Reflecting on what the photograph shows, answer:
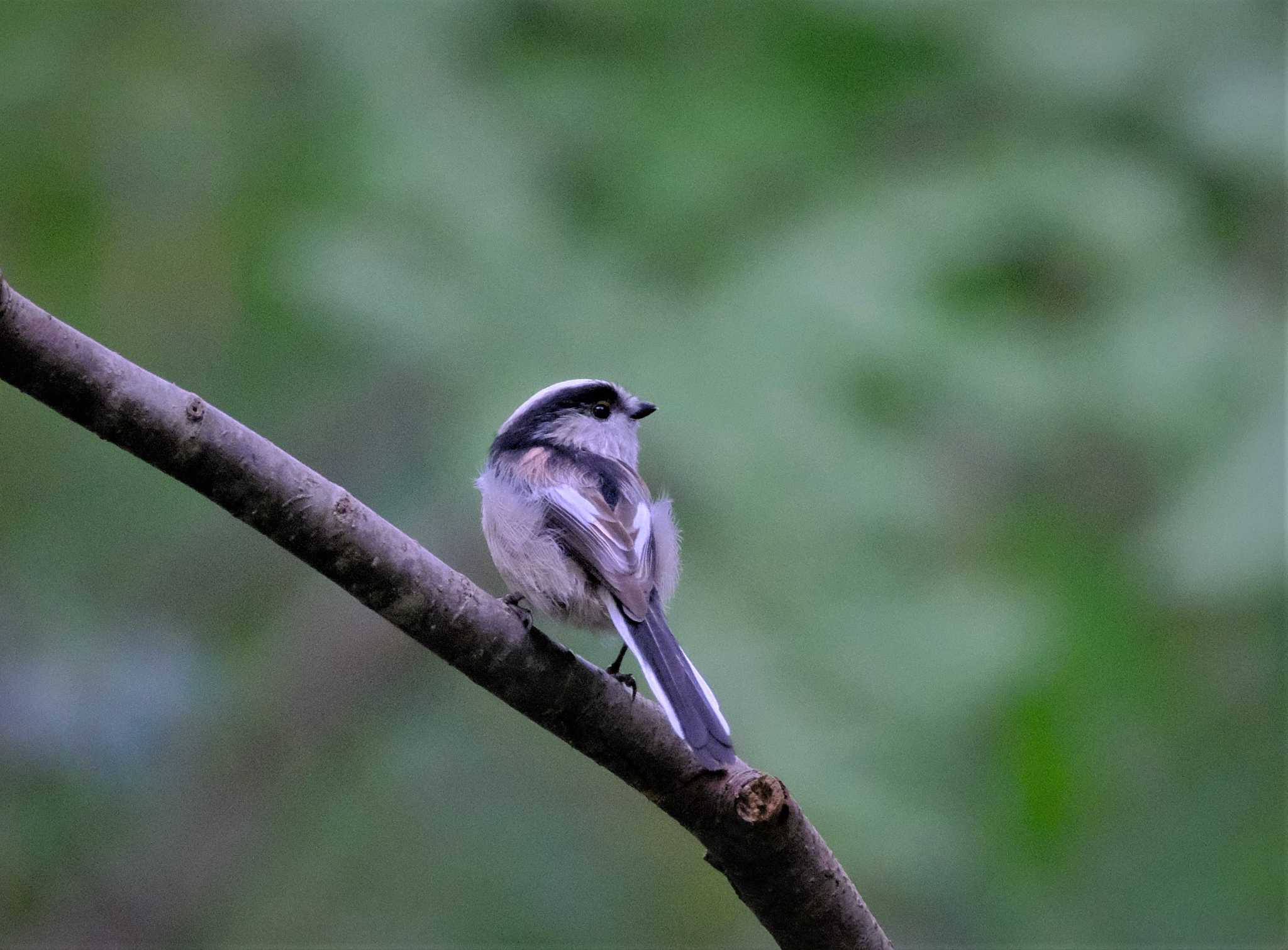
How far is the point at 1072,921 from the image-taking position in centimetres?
514

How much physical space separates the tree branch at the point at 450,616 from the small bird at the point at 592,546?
0.40 feet

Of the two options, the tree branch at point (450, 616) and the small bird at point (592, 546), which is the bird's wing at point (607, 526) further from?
the tree branch at point (450, 616)

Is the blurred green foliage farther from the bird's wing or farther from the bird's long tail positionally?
the bird's long tail

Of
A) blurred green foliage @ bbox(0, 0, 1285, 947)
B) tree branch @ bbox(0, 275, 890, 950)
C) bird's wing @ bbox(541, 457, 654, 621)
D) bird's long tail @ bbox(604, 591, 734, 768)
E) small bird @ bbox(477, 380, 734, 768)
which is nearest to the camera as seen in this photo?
tree branch @ bbox(0, 275, 890, 950)

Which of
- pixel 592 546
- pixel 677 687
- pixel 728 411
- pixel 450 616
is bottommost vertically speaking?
pixel 450 616

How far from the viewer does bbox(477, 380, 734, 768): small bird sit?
2.56 m

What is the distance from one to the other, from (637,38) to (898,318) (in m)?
1.46

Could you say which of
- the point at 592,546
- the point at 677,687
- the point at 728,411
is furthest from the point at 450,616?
the point at 728,411

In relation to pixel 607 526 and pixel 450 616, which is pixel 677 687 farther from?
pixel 607 526

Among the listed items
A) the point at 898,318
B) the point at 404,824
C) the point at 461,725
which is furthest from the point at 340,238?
the point at 404,824

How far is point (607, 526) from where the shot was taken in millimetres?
3055

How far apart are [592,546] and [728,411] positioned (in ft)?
2.68

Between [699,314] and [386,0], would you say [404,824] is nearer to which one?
[699,314]

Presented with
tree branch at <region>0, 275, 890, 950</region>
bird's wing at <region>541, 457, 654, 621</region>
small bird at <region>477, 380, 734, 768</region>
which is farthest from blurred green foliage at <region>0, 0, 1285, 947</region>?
tree branch at <region>0, 275, 890, 950</region>
